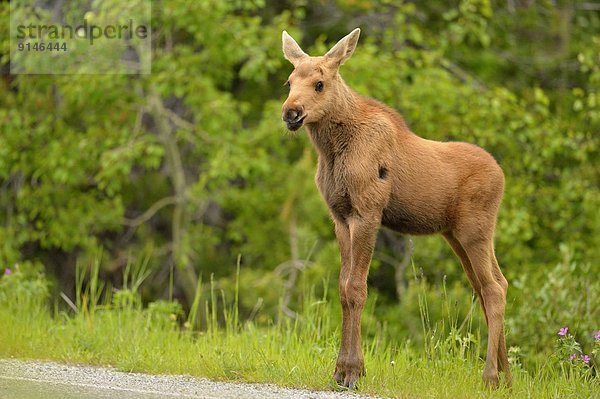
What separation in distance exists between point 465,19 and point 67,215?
6.53 m

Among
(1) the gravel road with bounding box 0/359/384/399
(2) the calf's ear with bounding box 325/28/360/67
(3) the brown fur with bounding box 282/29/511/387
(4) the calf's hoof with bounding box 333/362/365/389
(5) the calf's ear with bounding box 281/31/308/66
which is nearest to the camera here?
(1) the gravel road with bounding box 0/359/384/399

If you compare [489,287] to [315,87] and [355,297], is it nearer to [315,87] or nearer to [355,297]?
[355,297]

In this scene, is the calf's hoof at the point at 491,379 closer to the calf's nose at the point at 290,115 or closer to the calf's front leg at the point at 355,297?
the calf's front leg at the point at 355,297

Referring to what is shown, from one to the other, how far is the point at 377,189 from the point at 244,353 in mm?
1579

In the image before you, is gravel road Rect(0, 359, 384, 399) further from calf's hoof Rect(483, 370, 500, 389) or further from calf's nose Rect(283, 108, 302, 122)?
calf's nose Rect(283, 108, 302, 122)

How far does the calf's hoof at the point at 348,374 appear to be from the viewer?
675 centimetres

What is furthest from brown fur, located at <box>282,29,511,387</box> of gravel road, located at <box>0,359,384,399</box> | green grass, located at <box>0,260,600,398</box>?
gravel road, located at <box>0,359,384,399</box>

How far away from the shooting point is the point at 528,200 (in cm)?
1526

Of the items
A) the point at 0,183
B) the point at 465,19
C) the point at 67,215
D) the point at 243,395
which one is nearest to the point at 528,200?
the point at 465,19

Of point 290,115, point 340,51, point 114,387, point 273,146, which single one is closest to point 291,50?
point 340,51

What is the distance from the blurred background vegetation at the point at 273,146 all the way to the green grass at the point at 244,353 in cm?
449

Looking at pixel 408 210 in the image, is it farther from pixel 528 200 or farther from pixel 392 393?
pixel 528 200

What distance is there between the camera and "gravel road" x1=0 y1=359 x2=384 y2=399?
631 centimetres

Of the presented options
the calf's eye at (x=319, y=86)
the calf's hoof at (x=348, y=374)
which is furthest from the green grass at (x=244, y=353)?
the calf's eye at (x=319, y=86)
